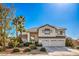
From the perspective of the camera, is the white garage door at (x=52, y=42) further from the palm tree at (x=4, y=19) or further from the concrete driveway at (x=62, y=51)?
the palm tree at (x=4, y=19)

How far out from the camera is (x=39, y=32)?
700 centimetres

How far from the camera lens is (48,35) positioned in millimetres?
7027

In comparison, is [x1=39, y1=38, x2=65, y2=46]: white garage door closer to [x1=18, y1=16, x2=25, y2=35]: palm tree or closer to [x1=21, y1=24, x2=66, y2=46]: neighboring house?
[x1=21, y1=24, x2=66, y2=46]: neighboring house

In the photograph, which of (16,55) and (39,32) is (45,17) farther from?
(16,55)

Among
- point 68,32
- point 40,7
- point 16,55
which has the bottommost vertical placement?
point 16,55

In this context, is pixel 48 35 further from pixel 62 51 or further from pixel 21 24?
pixel 21 24

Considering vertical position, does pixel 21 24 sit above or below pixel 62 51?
Result: above

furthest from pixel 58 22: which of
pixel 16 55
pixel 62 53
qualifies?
pixel 16 55


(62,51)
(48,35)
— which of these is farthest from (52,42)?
(62,51)

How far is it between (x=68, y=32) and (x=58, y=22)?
28 cm

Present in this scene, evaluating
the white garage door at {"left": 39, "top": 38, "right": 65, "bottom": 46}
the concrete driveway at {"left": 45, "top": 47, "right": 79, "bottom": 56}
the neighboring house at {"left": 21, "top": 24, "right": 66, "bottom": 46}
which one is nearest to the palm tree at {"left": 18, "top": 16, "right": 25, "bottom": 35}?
the neighboring house at {"left": 21, "top": 24, "right": 66, "bottom": 46}

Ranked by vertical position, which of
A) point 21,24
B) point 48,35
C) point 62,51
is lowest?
point 62,51

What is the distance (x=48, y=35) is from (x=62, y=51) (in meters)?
0.42

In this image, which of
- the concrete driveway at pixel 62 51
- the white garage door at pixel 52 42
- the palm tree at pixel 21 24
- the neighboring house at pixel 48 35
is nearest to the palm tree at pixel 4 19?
the palm tree at pixel 21 24
